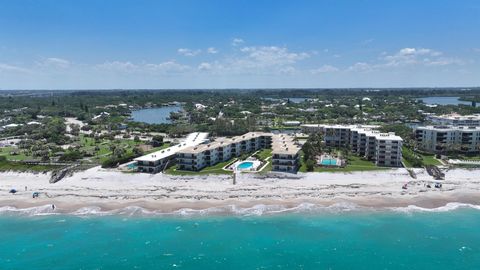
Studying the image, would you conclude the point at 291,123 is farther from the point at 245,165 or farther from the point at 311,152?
the point at 245,165

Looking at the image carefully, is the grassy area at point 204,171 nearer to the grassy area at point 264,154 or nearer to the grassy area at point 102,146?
the grassy area at point 264,154

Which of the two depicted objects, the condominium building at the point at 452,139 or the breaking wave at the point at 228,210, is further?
the condominium building at the point at 452,139

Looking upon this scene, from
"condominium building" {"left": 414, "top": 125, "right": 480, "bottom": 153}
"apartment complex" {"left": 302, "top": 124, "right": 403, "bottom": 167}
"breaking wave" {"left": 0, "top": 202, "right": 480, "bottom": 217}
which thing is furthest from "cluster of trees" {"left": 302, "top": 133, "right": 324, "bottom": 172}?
"condominium building" {"left": 414, "top": 125, "right": 480, "bottom": 153}

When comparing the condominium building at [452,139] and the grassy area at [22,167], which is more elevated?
the condominium building at [452,139]

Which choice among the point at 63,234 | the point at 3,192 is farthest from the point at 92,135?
the point at 63,234

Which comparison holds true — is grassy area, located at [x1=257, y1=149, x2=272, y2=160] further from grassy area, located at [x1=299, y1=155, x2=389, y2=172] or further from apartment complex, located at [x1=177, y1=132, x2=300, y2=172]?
grassy area, located at [x1=299, y1=155, x2=389, y2=172]

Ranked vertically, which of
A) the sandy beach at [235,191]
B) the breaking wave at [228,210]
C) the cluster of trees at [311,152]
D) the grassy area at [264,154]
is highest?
the cluster of trees at [311,152]

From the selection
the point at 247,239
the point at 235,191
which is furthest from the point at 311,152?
the point at 247,239

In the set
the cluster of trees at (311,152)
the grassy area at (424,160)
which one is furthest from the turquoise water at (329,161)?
the grassy area at (424,160)
